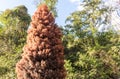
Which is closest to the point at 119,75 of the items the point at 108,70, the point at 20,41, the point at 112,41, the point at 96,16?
the point at 108,70

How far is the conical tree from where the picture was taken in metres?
10.5

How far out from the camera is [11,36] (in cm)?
2128

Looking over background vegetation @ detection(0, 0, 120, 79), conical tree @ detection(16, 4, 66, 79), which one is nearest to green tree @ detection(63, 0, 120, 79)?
background vegetation @ detection(0, 0, 120, 79)

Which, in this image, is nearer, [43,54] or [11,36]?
[43,54]

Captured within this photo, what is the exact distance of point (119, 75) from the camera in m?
18.6

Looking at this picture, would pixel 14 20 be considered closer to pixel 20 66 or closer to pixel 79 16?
pixel 79 16

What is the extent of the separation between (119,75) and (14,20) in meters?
8.56

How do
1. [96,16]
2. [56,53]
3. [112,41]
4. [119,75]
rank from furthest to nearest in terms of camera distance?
[96,16], [112,41], [119,75], [56,53]

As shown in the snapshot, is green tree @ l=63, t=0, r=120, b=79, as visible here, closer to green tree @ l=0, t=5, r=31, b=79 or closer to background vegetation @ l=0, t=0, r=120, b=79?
background vegetation @ l=0, t=0, r=120, b=79

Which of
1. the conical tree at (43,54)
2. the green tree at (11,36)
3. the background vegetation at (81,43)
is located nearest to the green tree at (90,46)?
the background vegetation at (81,43)

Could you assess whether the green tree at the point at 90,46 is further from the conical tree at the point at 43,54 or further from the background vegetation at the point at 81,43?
the conical tree at the point at 43,54

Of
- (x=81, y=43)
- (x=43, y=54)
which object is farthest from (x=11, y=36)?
(x=43, y=54)

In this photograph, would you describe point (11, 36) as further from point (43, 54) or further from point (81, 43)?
point (43, 54)

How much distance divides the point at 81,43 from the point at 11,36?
4908 millimetres
